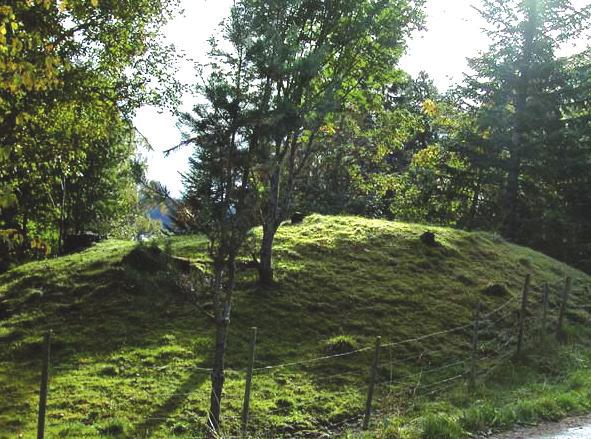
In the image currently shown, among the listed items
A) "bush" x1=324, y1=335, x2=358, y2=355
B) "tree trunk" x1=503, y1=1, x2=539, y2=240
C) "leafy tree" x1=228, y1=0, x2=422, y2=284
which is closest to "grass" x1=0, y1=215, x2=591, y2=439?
"bush" x1=324, y1=335, x2=358, y2=355

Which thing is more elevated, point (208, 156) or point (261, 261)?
point (208, 156)

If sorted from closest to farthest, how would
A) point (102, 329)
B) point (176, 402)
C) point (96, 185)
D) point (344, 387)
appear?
point (176, 402)
point (344, 387)
point (102, 329)
point (96, 185)

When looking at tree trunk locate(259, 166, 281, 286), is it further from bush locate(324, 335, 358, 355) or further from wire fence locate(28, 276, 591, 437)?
wire fence locate(28, 276, 591, 437)

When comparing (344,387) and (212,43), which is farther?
(344,387)

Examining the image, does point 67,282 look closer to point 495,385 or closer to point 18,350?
point 18,350

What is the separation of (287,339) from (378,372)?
7.01 ft

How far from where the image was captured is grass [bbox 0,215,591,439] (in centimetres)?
942

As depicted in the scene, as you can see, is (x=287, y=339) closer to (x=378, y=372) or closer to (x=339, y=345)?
(x=339, y=345)

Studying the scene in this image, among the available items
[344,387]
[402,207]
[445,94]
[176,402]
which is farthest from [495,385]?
[445,94]

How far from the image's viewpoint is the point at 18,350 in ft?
38.5

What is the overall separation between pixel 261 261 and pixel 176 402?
18.0 feet

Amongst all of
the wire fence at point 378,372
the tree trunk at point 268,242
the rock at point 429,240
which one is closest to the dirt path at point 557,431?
the wire fence at point 378,372

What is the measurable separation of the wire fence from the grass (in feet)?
0.14

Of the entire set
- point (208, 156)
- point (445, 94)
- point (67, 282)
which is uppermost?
point (445, 94)
